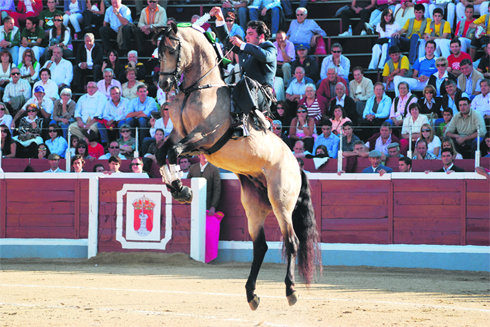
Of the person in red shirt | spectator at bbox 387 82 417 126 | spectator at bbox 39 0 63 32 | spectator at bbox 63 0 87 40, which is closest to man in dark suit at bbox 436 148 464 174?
spectator at bbox 387 82 417 126

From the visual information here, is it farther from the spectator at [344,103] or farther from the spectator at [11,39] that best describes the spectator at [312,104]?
the spectator at [11,39]

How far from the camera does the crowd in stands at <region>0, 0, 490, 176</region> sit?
11.1 m

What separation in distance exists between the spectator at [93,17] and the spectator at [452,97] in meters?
7.37

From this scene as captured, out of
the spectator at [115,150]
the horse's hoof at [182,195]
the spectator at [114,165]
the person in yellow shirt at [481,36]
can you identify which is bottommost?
the horse's hoof at [182,195]

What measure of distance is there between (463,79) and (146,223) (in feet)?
17.1

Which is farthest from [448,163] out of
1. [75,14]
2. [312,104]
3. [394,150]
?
[75,14]

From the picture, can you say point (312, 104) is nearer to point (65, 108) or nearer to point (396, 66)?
point (396, 66)

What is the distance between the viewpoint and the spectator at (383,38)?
516 inches

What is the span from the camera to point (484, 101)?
11.1 m

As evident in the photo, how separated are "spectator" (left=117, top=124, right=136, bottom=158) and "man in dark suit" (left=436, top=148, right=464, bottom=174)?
4743 millimetres

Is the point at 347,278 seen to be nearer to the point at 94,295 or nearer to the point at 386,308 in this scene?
the point at 386,308

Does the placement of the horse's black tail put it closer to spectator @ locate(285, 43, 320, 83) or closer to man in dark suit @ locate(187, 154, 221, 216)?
man in dark suit @ locate(187, 154, 221, 216)

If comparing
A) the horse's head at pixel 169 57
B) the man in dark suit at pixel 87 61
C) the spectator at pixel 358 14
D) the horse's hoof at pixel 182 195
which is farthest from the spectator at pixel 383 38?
the horse's hoof at pixel 182 195

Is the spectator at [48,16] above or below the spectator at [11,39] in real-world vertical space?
above
